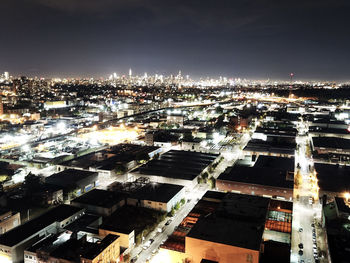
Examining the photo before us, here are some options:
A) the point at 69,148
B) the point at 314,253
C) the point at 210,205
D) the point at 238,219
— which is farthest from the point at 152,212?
the point at 69,148

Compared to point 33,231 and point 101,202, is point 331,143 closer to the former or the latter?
point 101,202

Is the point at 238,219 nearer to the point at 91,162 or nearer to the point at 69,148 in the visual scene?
the point at 91,162

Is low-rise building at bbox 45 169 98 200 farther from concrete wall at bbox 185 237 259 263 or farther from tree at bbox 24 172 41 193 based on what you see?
concrete wall at bbox 185 237 259 263

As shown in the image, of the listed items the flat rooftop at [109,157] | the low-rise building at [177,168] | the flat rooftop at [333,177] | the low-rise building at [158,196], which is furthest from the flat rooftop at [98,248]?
the flat rooftop at [333,177]

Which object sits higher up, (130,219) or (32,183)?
(32,183)

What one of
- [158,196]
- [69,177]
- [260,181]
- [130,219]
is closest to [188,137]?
[260,181]

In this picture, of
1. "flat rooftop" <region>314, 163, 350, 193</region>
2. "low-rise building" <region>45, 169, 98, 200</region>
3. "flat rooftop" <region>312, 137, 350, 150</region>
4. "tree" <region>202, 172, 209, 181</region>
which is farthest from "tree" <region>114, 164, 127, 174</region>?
"flat rooftop" <region>312, 137, 350, 150</region>
